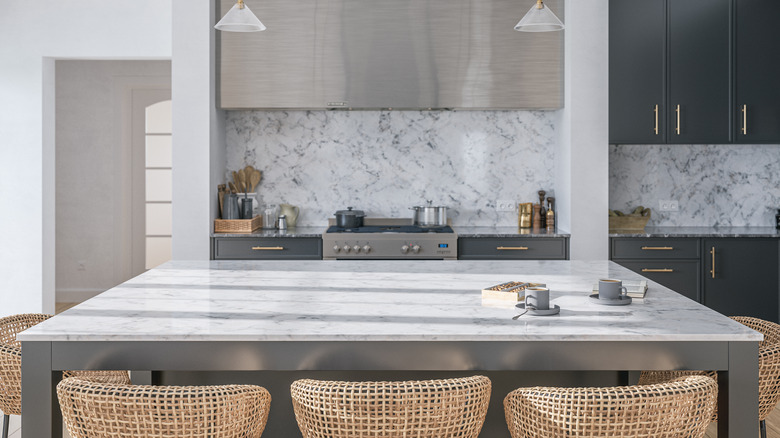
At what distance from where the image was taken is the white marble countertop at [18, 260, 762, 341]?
2.05 m

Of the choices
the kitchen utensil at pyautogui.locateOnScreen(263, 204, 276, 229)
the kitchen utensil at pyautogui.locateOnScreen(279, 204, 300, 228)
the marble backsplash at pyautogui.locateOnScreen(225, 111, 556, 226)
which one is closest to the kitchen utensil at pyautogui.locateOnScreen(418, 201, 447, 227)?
the marble backsplash at pyautogui.locateOnScreen(225, 111, 556, 226)

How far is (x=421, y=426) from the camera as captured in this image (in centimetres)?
189

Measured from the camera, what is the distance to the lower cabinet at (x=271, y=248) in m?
4.90

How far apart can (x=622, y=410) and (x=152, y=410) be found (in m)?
1.24

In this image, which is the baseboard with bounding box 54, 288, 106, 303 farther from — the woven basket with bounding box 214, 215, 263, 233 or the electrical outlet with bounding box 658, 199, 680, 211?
the electrical outlet with bounding box 658, 199, 680, 211

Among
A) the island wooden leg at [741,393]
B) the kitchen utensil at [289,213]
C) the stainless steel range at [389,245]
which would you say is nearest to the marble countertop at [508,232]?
the stainless steel range at [389,245]

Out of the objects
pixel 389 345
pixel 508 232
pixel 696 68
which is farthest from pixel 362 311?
pixel 696 68

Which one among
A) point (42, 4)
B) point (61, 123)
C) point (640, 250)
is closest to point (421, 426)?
point (640, 250)

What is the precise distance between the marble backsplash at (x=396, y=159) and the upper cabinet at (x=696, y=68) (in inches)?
31.4

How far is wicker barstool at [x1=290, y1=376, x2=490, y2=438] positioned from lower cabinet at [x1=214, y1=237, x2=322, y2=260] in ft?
9.85

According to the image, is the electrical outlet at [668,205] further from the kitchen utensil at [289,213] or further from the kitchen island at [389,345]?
the kitchen island at [389,345]

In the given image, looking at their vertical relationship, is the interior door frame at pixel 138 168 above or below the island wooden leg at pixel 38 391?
above

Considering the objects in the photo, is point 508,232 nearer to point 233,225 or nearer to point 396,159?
point 396,159

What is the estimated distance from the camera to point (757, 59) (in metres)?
4.84
